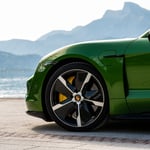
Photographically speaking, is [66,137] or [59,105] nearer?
[66,137]

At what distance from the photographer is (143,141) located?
478 centimetres

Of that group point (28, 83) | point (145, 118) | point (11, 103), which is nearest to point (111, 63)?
point (145, 118)

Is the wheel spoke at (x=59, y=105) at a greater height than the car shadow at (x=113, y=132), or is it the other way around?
the wheel spoke at (x=59, y=105)

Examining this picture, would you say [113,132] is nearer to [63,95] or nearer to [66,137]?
[66,137]

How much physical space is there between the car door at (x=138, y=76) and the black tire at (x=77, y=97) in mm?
286

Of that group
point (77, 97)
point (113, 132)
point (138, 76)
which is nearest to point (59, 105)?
point (77, 97)

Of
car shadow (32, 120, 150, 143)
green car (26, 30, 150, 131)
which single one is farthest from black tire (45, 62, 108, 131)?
car shadow (32, 120, 150, 143)

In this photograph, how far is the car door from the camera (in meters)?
5.20

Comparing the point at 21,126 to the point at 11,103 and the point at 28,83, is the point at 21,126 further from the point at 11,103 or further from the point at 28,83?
the point at 11,103

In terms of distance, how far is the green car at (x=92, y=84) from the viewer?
17.2 feet

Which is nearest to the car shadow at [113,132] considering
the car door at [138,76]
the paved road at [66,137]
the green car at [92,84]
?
the paved road at [66,137]

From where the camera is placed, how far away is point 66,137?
5.18m

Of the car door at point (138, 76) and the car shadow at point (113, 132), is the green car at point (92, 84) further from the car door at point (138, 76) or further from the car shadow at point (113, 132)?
the car shadow at point (113, 132)

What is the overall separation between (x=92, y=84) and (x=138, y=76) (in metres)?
0.53
